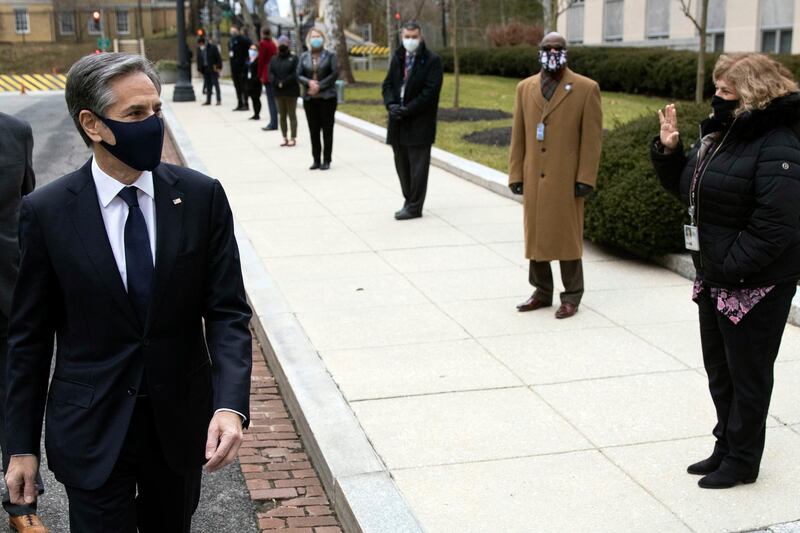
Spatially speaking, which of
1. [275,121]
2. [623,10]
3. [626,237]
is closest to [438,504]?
[626,237]

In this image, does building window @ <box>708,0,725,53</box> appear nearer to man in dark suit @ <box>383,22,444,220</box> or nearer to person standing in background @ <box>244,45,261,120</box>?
person standing in background @ <box>244,45,261,120</box>

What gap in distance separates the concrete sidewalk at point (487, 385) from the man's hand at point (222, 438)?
1603 mm

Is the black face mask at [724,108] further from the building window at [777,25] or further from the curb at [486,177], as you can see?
the building window at [777,25]

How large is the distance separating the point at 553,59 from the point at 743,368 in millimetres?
3526

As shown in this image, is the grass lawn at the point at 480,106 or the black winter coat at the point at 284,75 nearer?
the grass lawn at the point at 480,106

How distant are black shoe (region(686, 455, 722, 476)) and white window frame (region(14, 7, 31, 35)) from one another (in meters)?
83.5

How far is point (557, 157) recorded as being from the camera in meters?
7.81

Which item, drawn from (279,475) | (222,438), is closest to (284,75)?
(279,475)

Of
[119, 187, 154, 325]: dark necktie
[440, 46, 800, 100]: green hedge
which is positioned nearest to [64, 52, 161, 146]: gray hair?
[119, 187, 154, 325]: dark necktie

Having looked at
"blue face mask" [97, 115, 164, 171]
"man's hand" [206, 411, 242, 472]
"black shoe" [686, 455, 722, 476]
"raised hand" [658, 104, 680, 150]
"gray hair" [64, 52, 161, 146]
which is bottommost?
"black shoe" [686, 455, 722, 476]

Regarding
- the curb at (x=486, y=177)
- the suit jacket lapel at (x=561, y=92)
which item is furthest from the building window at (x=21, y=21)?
the suit jacket lapel at (x=561, y=92)

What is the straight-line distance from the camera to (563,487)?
4992mm

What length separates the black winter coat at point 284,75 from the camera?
18.9 metres

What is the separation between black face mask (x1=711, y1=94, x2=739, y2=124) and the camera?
4652 millimetres
